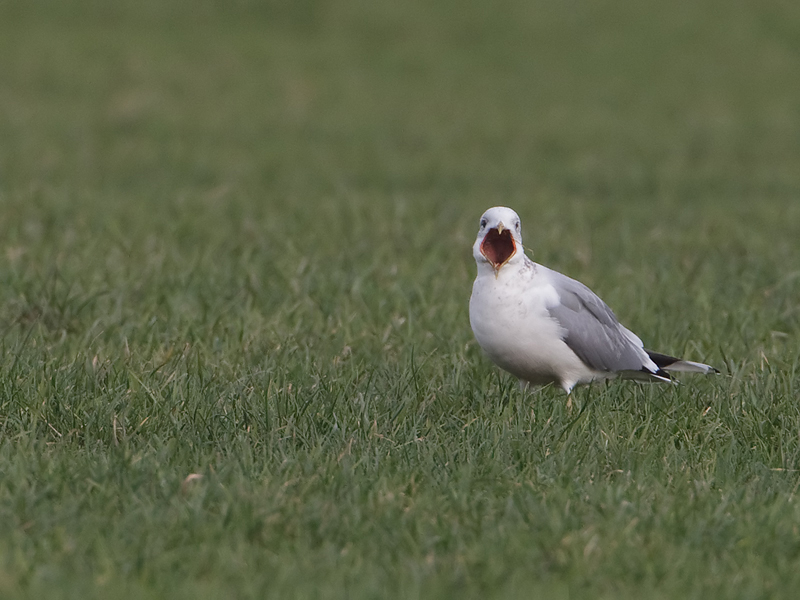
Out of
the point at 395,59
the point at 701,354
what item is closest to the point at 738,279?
the point at 701,354

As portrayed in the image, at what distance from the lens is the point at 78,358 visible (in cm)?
496

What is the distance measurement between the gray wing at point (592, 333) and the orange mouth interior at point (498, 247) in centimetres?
27

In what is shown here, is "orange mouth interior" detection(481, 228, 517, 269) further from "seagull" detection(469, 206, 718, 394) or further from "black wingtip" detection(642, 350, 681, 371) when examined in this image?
"black wingtip" detection(642, 350, 681, 371)

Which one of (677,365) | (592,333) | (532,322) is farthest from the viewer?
(677,365)

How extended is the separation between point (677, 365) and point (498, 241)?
0.98 m

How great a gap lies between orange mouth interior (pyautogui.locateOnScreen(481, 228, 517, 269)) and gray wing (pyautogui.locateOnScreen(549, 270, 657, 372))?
272 millimetres

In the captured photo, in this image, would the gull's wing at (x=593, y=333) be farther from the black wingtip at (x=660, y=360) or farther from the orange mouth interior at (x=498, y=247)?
the orange mouth interior at (x=498, y=247)

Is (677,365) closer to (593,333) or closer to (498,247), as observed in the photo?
(593,333)

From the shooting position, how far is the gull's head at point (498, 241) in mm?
4527

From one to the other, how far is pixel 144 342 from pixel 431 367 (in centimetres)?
136

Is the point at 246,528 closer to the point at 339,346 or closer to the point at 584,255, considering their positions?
the point at 339,346

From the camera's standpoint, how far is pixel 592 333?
4738mm

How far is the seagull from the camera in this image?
180 inches

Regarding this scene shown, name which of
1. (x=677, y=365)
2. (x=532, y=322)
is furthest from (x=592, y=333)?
(x=677, y=365)
